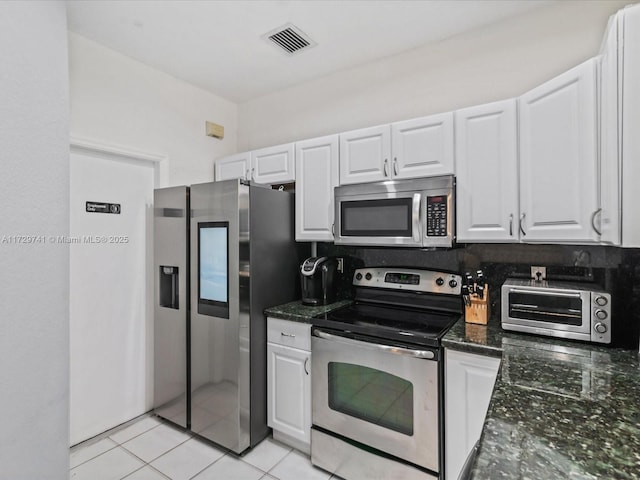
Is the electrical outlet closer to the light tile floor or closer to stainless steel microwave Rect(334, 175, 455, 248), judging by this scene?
stainless steel microwave Rect(334, 175, 455, 248)

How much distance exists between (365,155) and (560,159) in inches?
43.4

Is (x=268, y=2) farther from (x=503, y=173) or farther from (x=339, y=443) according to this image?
(x=339, y=443)

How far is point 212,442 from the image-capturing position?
2348 mm

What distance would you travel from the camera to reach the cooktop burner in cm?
178

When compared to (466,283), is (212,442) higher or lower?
lower

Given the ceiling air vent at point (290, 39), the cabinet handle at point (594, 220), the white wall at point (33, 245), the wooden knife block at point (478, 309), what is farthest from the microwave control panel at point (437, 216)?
the white wall at point (33, 245)

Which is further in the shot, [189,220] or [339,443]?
[189,220]

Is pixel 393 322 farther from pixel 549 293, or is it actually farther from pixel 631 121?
pixel 631 121

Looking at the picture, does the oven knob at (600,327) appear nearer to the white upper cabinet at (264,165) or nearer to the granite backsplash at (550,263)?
the granite backsplash at (550,263)

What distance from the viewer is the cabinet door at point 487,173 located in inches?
71.2

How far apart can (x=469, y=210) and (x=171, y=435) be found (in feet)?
8.37

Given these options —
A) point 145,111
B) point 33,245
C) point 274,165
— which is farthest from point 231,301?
point 145,111

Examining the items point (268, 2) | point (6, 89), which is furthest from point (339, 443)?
point (268, 2)

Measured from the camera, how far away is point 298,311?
2.28m
